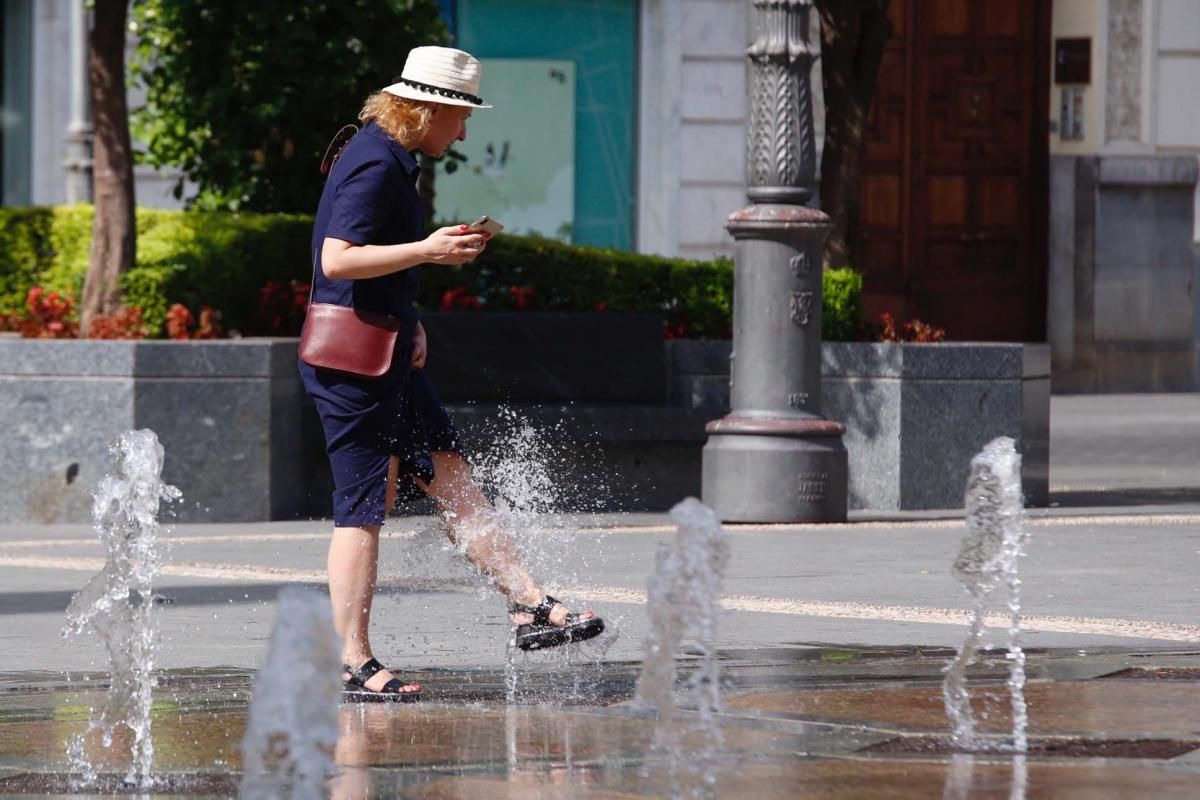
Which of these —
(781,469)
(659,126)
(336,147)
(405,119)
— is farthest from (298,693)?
(659,126)

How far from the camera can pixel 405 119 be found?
21.1 ft

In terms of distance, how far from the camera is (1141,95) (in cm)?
2192

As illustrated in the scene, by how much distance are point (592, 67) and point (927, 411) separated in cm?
1041

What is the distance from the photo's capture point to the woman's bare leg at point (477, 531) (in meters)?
6.56

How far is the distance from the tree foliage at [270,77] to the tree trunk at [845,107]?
2256 mm

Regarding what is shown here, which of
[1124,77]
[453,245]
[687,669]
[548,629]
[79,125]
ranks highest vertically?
[1124,77]

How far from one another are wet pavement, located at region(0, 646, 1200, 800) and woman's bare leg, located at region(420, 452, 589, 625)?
0.24 meters

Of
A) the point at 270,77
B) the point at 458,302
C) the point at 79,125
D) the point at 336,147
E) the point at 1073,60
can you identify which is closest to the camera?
the point at 336,147

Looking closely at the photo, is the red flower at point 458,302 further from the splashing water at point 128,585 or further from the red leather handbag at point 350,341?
the red leather handbag at point 350,341

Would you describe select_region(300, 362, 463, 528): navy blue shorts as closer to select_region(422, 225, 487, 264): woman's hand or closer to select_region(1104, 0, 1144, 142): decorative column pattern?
select_region(422, 225, 487, 264): woman's hand

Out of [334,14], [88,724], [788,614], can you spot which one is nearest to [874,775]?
[88,724]

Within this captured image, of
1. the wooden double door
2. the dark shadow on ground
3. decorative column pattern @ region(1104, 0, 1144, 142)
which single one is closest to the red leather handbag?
the dark shadow on ground

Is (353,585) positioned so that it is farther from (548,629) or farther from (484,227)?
(484,227)

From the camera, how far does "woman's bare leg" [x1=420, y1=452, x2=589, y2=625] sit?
258 inches
